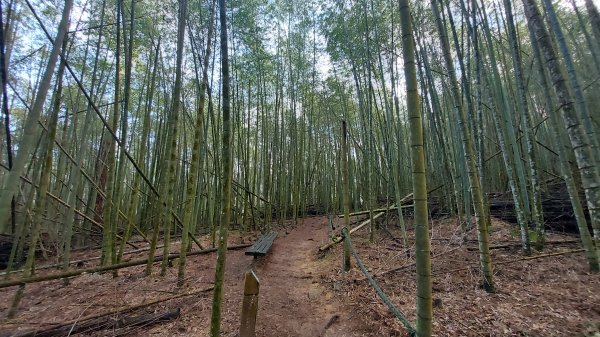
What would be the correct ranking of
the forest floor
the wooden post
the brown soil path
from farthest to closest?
the brown soil path < the forest floor < the wooden post

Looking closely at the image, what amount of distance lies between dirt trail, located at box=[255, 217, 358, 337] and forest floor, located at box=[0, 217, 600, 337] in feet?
0.03

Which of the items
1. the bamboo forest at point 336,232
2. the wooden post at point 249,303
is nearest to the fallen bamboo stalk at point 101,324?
the bamboo forest at point 336,232

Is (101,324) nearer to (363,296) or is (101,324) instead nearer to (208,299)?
(208,299)

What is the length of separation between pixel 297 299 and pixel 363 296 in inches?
27.6

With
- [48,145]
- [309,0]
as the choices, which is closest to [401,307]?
[48,145]

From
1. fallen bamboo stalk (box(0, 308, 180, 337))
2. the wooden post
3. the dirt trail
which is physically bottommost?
the dirt trail

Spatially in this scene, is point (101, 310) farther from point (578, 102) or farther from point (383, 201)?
point (383, 201)

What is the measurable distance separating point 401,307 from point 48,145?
11.7ft

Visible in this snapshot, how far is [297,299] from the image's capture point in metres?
2.79

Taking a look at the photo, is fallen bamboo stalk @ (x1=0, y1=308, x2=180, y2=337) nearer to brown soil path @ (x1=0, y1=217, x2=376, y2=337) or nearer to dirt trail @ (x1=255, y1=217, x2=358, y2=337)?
brown soil path @ (x1=0, y1=217, x2=376, y2=337)

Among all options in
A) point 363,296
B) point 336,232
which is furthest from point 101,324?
point 336,232

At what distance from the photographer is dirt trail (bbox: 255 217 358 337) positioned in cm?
222

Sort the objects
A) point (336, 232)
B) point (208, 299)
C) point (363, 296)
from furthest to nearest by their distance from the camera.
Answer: point (336, 232)
point (208, 299)
point (363, 296)

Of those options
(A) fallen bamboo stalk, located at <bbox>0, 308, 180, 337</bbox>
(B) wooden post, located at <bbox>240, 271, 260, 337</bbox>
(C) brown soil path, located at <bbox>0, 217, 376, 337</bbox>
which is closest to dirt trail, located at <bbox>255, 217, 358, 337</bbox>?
(C) brown soil path, located at <bbox>0, 217, 376, 337</bbox>
